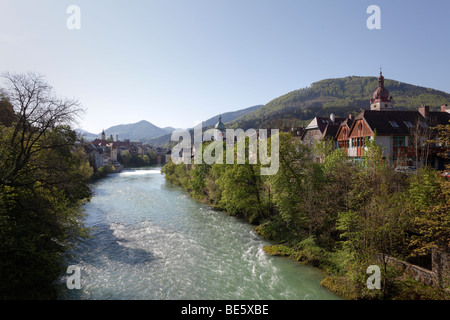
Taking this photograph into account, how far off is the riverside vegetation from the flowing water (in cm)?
153

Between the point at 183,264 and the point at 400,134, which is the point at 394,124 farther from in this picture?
the point at 183,264

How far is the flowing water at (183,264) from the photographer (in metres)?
13.6

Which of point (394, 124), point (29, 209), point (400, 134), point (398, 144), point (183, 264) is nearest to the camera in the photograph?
point (29, 209)

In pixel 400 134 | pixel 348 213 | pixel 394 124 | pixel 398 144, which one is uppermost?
pixel 394 124

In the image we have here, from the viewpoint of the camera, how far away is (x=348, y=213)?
15.4 meters

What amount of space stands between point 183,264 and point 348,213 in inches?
424

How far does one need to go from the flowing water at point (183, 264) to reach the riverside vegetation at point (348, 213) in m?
1.53

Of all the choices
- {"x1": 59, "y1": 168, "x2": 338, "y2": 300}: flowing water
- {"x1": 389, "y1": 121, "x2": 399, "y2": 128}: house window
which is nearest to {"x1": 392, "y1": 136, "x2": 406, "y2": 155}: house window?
{"x1": 389, "y1": 121, "x2": 399, "y2": 128}: house window

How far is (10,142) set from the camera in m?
14.2

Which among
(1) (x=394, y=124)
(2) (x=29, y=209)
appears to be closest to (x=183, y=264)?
(2) (x=29, y=209)

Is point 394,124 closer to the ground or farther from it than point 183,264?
farther from it

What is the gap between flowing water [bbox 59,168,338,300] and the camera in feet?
44.7

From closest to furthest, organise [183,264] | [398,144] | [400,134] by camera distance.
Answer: [183,264] → [400,134] → [398,144]

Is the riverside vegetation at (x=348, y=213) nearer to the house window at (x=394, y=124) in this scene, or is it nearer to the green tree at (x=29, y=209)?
the house window at (x=394, y=124)
